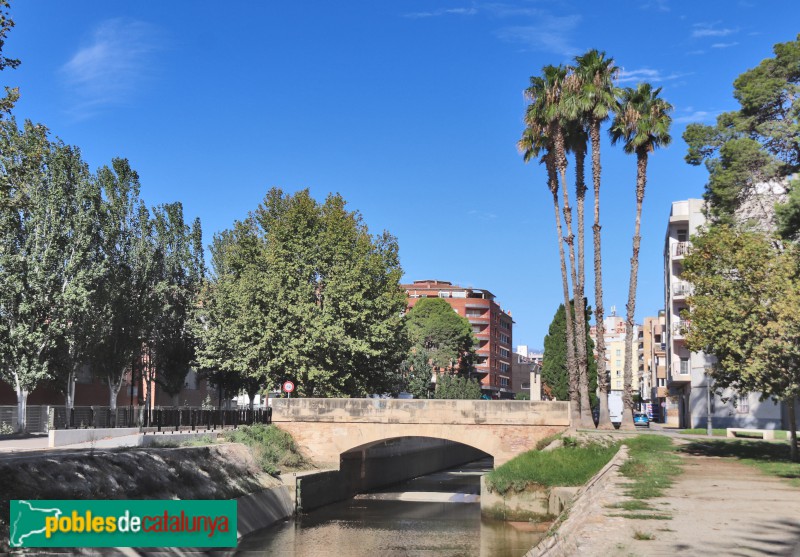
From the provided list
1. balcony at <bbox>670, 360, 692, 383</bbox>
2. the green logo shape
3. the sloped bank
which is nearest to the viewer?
the green logo shape

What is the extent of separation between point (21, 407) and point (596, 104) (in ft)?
118

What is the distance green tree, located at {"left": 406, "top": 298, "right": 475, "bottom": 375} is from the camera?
350 feet

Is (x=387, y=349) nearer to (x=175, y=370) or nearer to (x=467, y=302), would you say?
(x=175, y=370)

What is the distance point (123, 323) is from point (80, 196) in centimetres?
947

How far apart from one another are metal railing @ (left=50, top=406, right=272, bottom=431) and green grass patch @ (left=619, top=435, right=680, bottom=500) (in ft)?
71.4

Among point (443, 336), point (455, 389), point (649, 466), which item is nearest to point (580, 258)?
point (649, 466)

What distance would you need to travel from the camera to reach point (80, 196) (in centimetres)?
4841

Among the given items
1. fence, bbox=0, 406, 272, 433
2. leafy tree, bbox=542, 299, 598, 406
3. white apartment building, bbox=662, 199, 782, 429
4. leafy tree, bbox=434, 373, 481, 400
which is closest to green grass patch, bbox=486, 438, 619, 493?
fence, bbox=0, 406, 272, 433

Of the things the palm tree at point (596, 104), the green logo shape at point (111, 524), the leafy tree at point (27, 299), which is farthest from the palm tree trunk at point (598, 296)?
the leafy tree at point (27, 299)

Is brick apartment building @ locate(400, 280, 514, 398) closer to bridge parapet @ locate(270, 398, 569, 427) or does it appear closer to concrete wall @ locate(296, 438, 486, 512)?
concrete wall @ locate(296, 438, 486, 512)

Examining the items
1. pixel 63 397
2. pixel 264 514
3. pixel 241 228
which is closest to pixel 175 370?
pixel 63 397

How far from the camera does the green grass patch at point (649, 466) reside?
21339mm

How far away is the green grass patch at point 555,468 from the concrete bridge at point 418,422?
3636 mm

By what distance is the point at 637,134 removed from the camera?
155 ft
